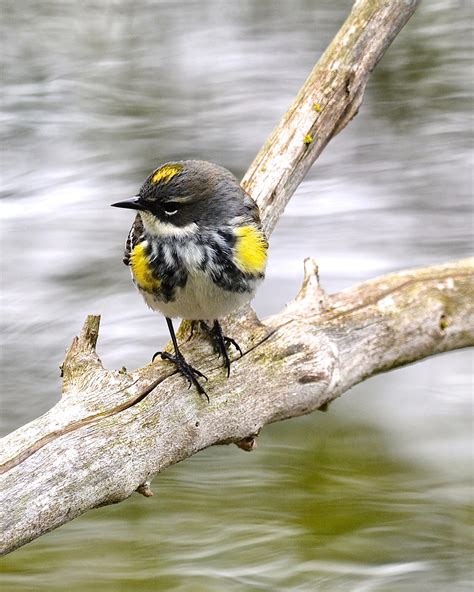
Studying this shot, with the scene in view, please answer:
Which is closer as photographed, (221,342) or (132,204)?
(132,204)

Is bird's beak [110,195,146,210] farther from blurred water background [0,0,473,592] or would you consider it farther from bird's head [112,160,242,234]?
blurred water background [0,0,473,592]

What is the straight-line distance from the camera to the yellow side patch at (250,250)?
4.48m

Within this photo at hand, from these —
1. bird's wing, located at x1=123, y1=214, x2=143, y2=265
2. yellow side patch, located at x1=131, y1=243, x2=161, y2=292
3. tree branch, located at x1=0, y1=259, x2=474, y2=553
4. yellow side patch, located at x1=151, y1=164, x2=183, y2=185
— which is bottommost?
tree branch, located at x1=0, y1=259, x2=474, y2=553

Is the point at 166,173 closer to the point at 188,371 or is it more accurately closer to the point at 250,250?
the point at 250,250

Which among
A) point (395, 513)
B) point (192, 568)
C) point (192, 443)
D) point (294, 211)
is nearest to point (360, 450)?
point (395, 513)

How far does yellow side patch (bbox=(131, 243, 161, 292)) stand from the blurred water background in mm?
2460

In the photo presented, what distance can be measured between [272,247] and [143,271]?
4.61 metres

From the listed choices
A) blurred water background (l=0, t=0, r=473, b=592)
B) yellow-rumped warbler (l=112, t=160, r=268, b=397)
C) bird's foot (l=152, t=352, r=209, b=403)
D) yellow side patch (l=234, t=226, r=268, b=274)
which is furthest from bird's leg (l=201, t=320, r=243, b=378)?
blurred water background (l=0, t=0, r=473, b=592)

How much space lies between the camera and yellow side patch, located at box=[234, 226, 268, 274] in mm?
4484

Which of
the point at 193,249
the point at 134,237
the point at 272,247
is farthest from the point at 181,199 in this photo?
the point at 272,247

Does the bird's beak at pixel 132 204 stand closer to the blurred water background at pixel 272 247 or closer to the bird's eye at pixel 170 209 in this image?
the bird's eye at pixel 170 209

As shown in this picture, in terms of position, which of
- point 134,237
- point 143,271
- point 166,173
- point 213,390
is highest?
point 166,173

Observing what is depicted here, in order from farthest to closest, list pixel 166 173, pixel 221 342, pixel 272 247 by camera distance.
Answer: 1. pixel 272 247
2. pixel 221 342
3. pixel 166 173

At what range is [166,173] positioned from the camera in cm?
448
